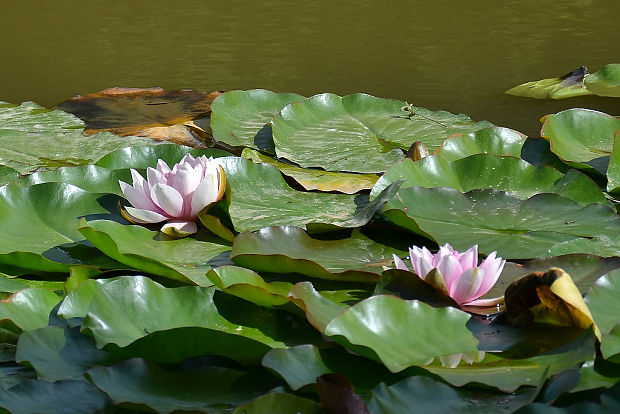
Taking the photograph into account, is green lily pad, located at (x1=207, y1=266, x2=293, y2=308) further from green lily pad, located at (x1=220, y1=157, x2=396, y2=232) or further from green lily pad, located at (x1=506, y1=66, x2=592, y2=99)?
green lily pad, located at (x1=506, y1=66, x2=592, y2=99)

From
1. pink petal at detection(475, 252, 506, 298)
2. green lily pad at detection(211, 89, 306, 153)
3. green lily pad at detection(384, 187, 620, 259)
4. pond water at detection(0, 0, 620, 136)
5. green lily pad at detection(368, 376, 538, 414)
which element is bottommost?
pond water at detection(0, 0, 620, 136)

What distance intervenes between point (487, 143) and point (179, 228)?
79 centimetres

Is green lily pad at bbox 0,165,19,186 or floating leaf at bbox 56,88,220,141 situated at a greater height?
green lily pad at bbox 0,165,19,186

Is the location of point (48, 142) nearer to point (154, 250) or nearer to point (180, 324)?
point (154, 250)

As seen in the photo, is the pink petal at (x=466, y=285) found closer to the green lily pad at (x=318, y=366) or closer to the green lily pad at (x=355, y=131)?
the green lily pad at (x=318, y=366)

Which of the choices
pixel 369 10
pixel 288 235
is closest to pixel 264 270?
pixel 288 235

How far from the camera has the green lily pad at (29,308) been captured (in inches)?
49.5

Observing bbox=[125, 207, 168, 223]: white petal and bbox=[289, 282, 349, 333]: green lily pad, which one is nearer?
bbox=[289, 282, 349, 333]: green lily pad

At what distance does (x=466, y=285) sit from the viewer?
47.5 inches

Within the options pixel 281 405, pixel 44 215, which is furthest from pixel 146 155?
pixel 281 405

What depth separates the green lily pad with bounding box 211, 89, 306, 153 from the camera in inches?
85.4

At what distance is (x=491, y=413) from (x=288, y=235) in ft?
1.97

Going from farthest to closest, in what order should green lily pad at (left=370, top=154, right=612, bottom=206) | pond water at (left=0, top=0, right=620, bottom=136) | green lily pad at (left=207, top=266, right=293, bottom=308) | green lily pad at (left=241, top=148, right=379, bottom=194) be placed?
pond water at (left=0, top=0, right=620, bottom=136) < green lily pad at (left=241, top=148, right=379, bottom=194) < green lily pad at (left=370, top=154, right=612, bottom=206) < green lily pad at (left=207, top=266, right=293, bottom=308)

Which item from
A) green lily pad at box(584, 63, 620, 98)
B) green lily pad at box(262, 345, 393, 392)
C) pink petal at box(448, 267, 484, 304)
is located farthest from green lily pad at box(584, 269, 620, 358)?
green lily pad at box(584, 63, 620, 98)
